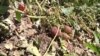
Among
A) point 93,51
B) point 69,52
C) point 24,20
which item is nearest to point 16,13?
point 24,20

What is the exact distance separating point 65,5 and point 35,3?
0.25 meters

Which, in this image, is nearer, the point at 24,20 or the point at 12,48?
the point at 12,48

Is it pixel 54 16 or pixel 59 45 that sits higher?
pixel 54 16

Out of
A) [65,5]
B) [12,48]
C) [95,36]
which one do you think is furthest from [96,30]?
[12,48]

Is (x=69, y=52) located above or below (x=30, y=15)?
below

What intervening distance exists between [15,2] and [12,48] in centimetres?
41

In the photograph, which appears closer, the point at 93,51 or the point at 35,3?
the point at 93,51

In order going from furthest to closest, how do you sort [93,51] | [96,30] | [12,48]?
[96,30] → [93,51] → [12,48]

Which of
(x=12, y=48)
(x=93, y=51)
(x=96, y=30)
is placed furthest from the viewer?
(x=96, y=30)

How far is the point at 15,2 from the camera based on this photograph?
2586mm

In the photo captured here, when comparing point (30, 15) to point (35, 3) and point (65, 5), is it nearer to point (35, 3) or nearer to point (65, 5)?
point (35, 3)

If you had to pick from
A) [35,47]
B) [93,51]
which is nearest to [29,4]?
[35,47]

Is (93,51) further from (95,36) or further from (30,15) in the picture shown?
(30,15)

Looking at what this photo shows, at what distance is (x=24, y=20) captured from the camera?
253 cm
